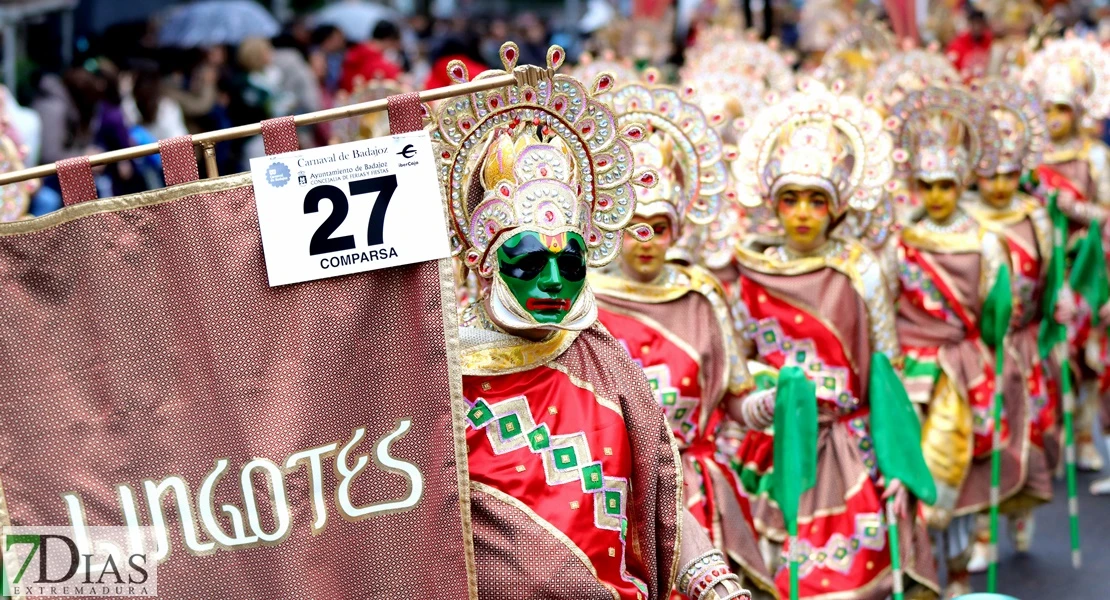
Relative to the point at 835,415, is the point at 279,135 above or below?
above

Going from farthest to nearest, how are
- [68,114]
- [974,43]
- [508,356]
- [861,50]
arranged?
[974,43] → [861,50] → [68,114] → [508,356]

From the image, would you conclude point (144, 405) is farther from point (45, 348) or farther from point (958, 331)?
point (958, 331)

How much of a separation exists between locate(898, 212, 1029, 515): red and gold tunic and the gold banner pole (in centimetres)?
388

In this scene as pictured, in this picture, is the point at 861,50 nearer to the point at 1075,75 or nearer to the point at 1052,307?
the point at 1075,75

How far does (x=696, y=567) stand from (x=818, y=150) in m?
2.49

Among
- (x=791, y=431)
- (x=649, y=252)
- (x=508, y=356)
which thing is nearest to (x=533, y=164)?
(x=508, y=356)

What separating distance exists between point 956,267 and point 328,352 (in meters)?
4.28

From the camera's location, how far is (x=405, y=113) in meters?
3.66

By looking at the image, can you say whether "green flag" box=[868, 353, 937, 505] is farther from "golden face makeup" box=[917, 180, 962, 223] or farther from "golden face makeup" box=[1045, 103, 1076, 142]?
"golden face makeup" box=[1045, 103, 1076, 142]

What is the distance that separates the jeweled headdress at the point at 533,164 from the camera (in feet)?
13.5

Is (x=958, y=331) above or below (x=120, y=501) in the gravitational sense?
below

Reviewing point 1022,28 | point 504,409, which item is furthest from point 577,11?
point 504,409

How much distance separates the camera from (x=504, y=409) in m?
4.10

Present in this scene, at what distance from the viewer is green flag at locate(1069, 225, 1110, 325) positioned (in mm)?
7691
